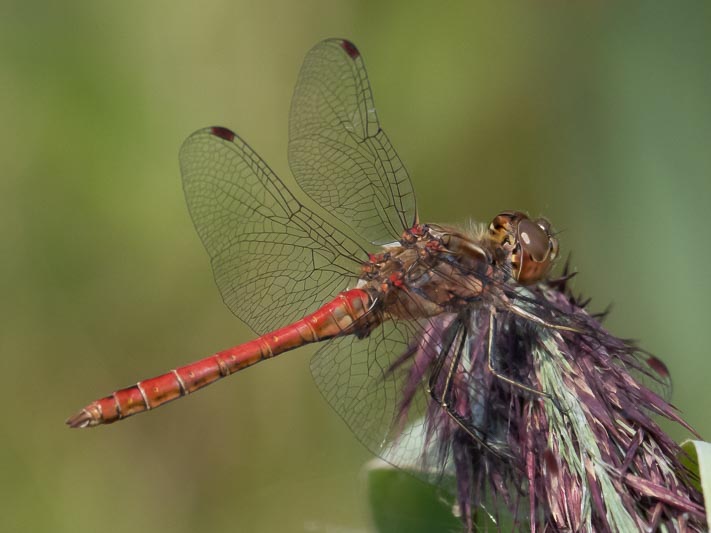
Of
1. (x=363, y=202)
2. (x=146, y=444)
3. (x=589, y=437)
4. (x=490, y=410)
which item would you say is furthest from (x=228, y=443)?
(x=589, y=437)

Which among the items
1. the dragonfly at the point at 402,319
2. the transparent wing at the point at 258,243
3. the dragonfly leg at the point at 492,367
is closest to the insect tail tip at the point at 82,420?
the dragonfly at the point at 402,319

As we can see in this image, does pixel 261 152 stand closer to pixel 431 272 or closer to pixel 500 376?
pixel 431 272

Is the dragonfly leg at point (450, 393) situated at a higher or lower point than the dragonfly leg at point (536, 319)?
lower

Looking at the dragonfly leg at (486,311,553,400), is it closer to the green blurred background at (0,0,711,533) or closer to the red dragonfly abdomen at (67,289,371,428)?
the red dragonfly abdomen at (67,289,371,428)

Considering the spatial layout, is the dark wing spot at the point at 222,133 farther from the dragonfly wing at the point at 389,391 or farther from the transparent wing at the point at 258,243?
the dragonfly wing at the point at 389,391

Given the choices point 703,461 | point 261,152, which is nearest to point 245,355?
point 703,461

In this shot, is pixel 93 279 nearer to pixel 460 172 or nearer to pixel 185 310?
pixel 185 310

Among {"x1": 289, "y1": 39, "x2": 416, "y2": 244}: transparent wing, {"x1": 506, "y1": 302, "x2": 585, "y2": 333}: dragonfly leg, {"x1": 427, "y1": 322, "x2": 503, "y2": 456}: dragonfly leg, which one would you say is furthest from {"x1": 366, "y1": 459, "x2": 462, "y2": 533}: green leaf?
{"x1": 289, "y1": 39, "x2": 416, "y2": 244}: transparent wing
